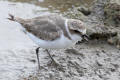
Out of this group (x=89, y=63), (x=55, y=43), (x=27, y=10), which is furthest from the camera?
(x=27, y=10)

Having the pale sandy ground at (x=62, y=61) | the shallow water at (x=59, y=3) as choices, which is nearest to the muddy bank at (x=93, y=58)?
the pale sandy ground at (x=62, y=61)

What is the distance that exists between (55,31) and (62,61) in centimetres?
84

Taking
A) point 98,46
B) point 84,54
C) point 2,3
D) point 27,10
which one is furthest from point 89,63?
point 2,3

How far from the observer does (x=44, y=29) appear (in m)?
4.98

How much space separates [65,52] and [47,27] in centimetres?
97

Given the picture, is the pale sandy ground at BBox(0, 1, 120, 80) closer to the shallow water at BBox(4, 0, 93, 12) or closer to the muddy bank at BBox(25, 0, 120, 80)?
the muddy bank at BBox(25, 0, 120, 80)

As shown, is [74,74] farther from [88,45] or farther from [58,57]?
[88,45]

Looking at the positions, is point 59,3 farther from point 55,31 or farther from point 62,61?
point 55,31

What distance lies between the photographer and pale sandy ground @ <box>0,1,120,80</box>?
4.98 meters

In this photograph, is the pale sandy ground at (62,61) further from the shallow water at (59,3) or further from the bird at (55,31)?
the shallow water at (59,3)

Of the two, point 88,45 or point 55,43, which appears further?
point 88,45

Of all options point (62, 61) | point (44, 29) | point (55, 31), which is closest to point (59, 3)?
point (62, 61)

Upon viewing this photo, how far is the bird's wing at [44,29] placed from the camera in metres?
4.84

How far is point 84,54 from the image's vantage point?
5.61m
